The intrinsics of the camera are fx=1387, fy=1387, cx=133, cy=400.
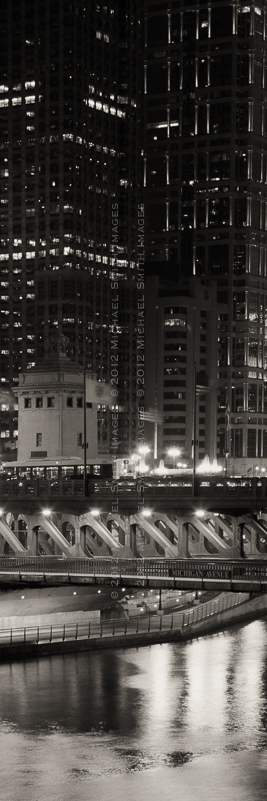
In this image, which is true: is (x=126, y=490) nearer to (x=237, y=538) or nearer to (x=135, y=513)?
(x=135, y=513)

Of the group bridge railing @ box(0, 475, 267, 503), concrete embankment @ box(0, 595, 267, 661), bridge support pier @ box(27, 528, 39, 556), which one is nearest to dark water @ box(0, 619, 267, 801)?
concrete embankment @ box(0, 595, 267, 661)

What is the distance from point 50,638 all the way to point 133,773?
99.7 ft

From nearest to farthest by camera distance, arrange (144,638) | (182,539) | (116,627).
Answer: (182,539) < (144,638) < (116,627)

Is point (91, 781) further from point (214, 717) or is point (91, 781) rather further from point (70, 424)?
point (70, 424)

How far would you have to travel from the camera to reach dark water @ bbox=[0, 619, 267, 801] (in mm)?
61000

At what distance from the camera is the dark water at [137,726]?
61.0m

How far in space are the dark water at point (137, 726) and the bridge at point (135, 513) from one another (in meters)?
7.39

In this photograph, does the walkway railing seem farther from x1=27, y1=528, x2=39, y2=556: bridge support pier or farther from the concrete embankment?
x1=27, y1=528, x2=39, y2=556: bridge support pier

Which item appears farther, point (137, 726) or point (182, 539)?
point (182, 539)

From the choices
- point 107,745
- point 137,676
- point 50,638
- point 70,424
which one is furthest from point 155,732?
point 70,424

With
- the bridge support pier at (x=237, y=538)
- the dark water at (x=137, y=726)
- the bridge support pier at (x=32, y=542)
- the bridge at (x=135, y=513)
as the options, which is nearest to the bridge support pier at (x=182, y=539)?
the bridge at (x=135, y=513)

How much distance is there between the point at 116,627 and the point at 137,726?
2935 cm

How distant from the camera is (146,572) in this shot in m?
83.1

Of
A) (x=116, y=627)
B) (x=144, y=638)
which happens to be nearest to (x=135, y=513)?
(x=144, y=638)
